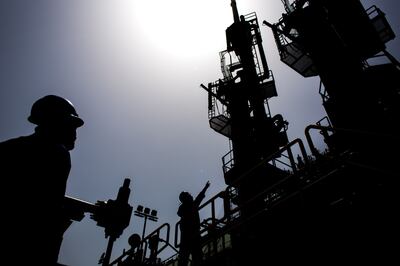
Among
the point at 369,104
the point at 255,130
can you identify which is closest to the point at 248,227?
the point at 369,104

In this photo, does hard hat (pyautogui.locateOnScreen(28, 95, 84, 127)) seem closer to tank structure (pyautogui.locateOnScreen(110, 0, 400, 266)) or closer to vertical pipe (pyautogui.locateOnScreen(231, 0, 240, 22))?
tank structure (pyautogui.locateOnScreen(110, 0, 400, 266))

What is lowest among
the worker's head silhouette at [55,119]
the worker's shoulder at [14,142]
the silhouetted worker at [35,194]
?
the silhouetted worker at [35,194]

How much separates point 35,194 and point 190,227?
5361 millimetres

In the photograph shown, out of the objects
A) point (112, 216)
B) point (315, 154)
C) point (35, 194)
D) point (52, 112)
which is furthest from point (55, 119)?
point (315, 154)

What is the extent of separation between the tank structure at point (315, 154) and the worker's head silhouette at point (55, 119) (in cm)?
379

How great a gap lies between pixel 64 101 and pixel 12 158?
0.71 meters

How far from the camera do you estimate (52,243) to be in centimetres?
186

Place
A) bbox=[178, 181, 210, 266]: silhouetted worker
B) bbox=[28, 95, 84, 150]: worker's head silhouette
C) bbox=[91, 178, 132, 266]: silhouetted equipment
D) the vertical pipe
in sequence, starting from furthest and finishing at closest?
1. the vertical pipe
2. bbox=[178, 181, 210, 266]: silhouetted worker
3. bbox=[91, 178, 132, 266]: silhouetted equipment
4. bbox=[28, 95, 84, 150]: worker's head silhouette

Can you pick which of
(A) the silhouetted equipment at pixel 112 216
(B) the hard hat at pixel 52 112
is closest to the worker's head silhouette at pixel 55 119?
(B) the hard hat at pixel 52 112

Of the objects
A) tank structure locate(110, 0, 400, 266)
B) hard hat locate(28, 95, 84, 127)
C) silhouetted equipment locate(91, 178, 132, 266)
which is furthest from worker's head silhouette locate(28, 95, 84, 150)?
tank structure locate(110, 0, 400, 266)

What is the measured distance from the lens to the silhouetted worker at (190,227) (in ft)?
20.4

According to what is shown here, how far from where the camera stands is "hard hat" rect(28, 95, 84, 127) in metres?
2.22

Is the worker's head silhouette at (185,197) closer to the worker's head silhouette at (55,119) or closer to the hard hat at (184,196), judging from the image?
the hard hat at (184,196)

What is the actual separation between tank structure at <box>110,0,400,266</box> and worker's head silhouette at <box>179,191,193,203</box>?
819mm
